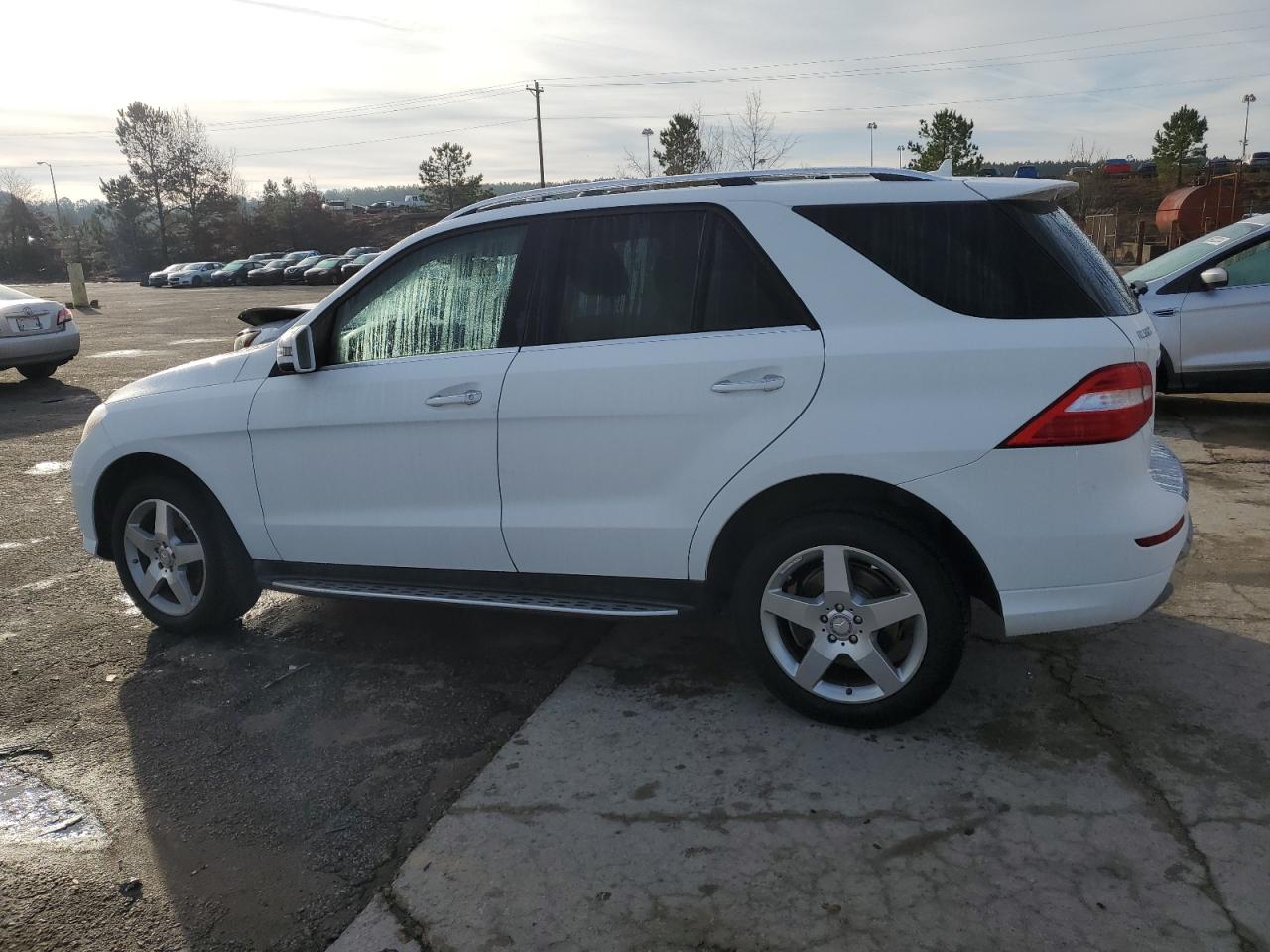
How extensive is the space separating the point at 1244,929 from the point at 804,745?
4.45 feet

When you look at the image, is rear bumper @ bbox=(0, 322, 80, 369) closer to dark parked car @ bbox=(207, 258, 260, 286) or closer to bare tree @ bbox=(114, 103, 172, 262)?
dark parked car @ bbox=(207, 258, 260, 286)

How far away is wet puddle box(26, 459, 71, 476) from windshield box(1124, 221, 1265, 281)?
8.61 metres

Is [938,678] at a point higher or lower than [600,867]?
higher

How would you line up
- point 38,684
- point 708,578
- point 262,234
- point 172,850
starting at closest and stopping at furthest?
point 172,850 → point 708,578 → point 38,684 → point 262,234

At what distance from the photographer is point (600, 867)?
291cm

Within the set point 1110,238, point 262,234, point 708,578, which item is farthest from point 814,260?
point 262,234

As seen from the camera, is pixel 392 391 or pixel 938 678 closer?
pixel 938 678

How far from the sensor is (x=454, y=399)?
393 cm

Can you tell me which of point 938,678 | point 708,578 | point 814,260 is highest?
point 814,260

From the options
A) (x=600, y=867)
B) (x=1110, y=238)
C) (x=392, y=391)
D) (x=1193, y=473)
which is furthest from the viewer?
(x=1110, y=238)

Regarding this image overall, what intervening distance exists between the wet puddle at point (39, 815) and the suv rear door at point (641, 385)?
1647 mm

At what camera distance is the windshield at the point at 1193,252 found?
8661 millimetres

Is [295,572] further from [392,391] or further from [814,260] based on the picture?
[814,260]

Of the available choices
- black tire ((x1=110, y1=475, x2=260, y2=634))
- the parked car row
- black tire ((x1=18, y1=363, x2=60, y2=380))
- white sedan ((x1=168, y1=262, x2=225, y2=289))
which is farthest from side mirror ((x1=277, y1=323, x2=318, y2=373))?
white sedan ((x1=168, y1=262, x2=225, y2=289))
